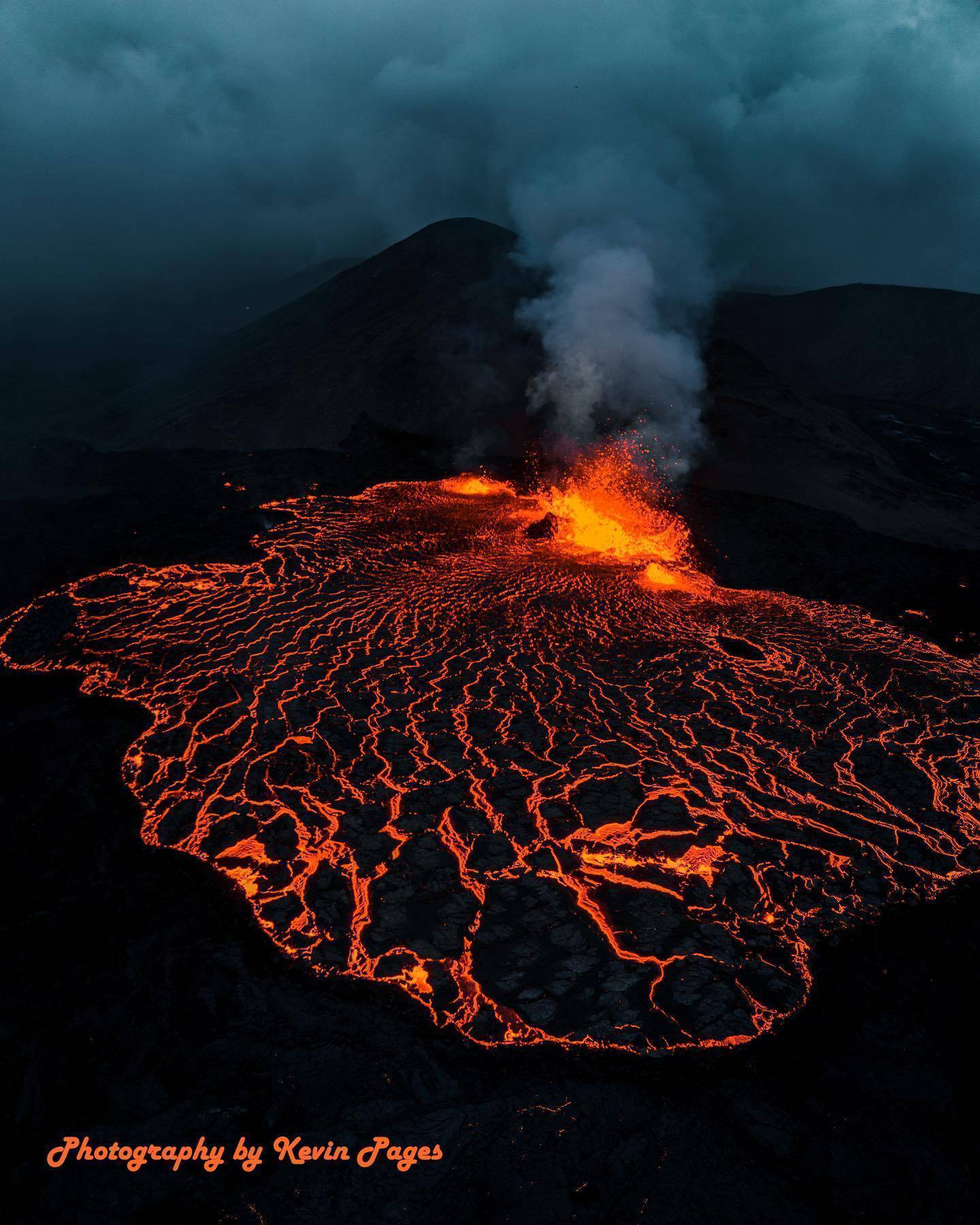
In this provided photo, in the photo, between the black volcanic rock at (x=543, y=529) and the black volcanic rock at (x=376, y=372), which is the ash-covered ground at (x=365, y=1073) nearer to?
the black volcanic rock at (x=543, y=529)

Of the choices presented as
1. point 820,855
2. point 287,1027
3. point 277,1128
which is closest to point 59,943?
point 287,1027

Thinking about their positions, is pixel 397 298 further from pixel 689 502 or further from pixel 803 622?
pixel 803 622

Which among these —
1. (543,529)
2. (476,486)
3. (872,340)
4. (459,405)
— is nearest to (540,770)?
(543,529)

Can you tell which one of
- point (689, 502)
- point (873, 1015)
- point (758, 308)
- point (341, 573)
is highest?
point (758, 308)

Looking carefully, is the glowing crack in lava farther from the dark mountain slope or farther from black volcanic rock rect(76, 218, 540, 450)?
the dark mountain slope

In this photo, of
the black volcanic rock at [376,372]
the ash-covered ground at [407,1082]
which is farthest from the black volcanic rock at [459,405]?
the ash-covered ground at [407,1082]

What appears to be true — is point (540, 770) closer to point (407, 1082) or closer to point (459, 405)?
point (407, 1082)
